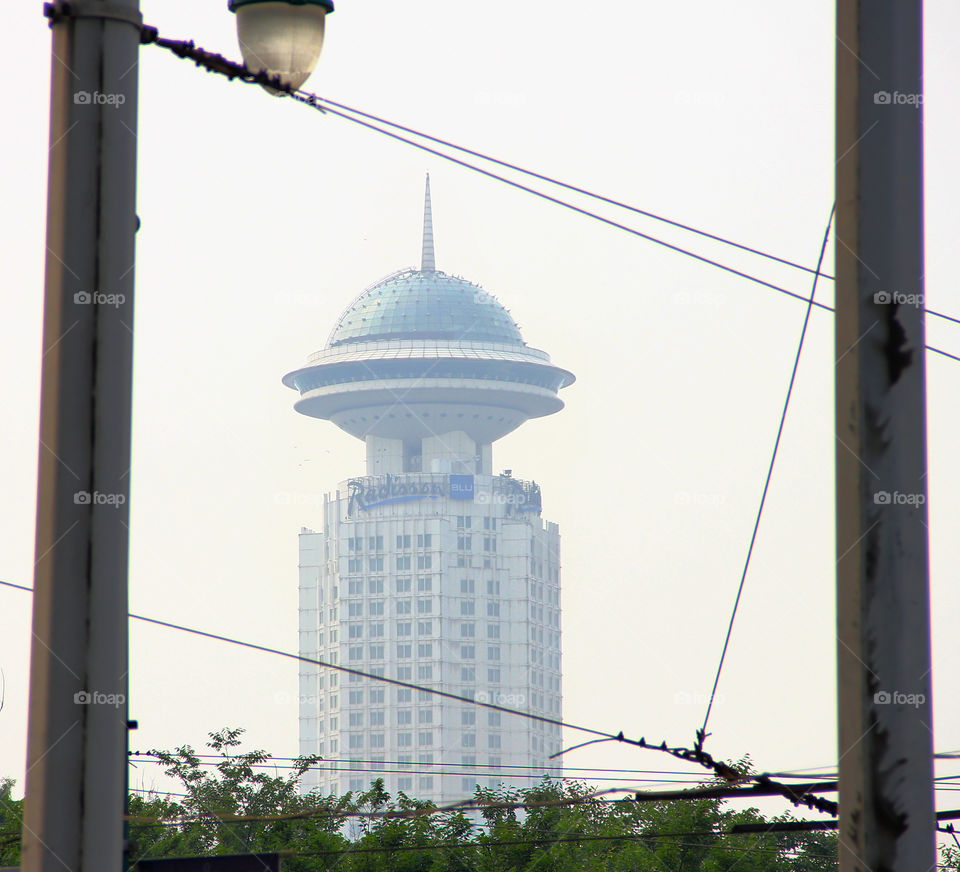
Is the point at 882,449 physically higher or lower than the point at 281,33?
lower

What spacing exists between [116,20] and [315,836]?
35.8 metres

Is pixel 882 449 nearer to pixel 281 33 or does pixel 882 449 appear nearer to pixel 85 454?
pixel 85 454

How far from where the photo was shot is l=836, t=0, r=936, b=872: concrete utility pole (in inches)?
200

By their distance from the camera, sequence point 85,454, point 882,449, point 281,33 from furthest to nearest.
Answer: point 281,33 < point 85,454 < point 882,449

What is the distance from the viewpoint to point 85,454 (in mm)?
5402

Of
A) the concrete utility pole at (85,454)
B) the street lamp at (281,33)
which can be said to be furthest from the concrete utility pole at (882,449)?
the street lamp at (281,33)

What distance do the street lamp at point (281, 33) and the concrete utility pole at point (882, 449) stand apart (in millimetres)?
3036

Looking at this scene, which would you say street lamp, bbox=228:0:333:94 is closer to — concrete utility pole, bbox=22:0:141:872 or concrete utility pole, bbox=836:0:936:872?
concrete utility pole, bbox=22:0:141:872

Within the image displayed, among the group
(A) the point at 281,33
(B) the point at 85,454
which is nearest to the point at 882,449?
(B) the point at 85,454

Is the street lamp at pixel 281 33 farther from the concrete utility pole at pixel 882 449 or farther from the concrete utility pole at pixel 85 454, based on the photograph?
the concrete utility pole at pixel 882 449

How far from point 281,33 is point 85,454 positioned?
317 centimetres

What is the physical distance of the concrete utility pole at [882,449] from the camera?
5.08 metres

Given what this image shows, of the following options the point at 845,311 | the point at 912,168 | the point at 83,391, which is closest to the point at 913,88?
the point at 912,168

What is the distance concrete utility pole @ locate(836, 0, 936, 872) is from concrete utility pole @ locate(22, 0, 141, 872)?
228 cm
